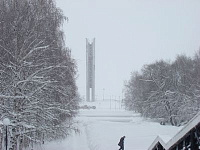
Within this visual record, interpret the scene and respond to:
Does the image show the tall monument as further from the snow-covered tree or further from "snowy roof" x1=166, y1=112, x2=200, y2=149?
"snowy roof" x1=166, y1=112, x2=200, y2=149

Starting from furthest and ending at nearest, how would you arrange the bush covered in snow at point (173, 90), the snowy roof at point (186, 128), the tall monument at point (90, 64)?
the tall monument at point (90, 64) → the bush covered in snow at point (173, 90) → the snowy roof at point (186, 128)

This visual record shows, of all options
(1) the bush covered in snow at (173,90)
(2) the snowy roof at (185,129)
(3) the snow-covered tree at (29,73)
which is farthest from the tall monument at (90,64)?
(2) the snowy roof at (185,129)

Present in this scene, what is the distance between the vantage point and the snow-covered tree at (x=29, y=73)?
13.9m

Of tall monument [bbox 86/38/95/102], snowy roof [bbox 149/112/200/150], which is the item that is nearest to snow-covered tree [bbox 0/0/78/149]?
snowy roof [bbox 149/112/200/150]

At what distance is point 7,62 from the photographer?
46.7ft

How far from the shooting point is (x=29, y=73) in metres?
15.0

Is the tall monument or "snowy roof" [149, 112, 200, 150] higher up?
the tall monument

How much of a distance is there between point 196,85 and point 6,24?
25487 mm

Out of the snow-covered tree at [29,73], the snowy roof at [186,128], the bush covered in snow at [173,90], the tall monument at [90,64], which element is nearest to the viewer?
the snowy roof at [186,128]

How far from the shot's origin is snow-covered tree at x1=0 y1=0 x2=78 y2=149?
546 inches

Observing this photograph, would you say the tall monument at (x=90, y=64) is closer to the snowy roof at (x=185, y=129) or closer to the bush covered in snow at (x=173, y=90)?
the bush covered in snow at (x=173, y=90)

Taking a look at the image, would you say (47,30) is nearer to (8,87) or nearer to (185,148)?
(8,87)

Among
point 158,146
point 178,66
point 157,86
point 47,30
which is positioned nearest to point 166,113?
point 157,86

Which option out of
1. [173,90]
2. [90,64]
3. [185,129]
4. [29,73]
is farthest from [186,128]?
[90,64]
